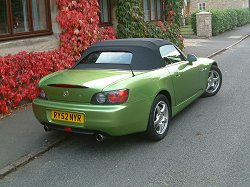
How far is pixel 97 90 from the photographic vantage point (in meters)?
4.64

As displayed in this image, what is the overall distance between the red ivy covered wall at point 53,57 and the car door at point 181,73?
3.04 metres

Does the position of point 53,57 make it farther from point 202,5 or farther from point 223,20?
point 202,5

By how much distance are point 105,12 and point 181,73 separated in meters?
6.16

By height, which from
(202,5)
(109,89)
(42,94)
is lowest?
(42,94)

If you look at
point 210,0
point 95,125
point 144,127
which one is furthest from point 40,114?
point 210,0

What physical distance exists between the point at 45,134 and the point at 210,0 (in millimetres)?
45251

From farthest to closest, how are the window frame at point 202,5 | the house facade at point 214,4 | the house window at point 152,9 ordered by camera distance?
the window frame at point 202,5, the house facade at point 214,4, the house window at point 152,9

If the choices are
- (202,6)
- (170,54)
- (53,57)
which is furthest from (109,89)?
(202,6)

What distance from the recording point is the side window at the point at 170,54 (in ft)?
19.4

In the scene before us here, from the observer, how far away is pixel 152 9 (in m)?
15.0

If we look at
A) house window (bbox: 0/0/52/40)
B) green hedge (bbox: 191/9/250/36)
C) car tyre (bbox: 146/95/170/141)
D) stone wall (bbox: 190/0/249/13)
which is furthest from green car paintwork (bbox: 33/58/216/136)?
stone wall (bbox: 190/0/249/13)

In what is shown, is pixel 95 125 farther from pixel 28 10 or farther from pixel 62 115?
pixel 28 10

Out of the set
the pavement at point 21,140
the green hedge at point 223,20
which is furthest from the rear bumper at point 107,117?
the green hedge at point 223,20

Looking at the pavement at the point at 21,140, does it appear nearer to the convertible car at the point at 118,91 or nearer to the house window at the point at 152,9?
the convertible car at the point at 118,91
